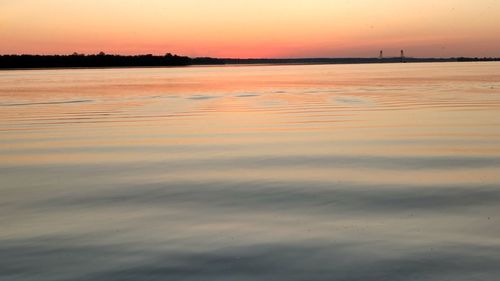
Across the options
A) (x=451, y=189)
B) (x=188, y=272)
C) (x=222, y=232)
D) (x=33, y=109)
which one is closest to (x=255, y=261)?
(x=188, y=272)

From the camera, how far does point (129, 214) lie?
5.87 m

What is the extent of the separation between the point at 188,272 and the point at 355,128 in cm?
930

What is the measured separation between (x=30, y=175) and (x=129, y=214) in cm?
305

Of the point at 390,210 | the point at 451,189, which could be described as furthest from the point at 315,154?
the point at 390,210

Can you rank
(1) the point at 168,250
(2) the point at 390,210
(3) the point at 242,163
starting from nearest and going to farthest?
(1) the point at 168,250 → (2) the point at 390,210 → (3) the point at 242,163

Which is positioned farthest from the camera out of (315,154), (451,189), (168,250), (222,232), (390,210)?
(315,154)

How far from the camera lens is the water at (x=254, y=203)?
14.1 feet

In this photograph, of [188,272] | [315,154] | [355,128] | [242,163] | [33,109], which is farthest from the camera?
[33,109]

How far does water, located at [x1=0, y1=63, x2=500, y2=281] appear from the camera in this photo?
4.29 meters

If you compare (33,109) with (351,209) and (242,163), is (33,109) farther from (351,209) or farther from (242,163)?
(351,209)

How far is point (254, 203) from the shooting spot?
20.5 feet

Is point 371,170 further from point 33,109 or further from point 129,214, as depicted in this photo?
point 33,109

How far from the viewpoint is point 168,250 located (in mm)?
4656

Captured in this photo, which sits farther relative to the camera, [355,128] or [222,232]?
[355,128]
